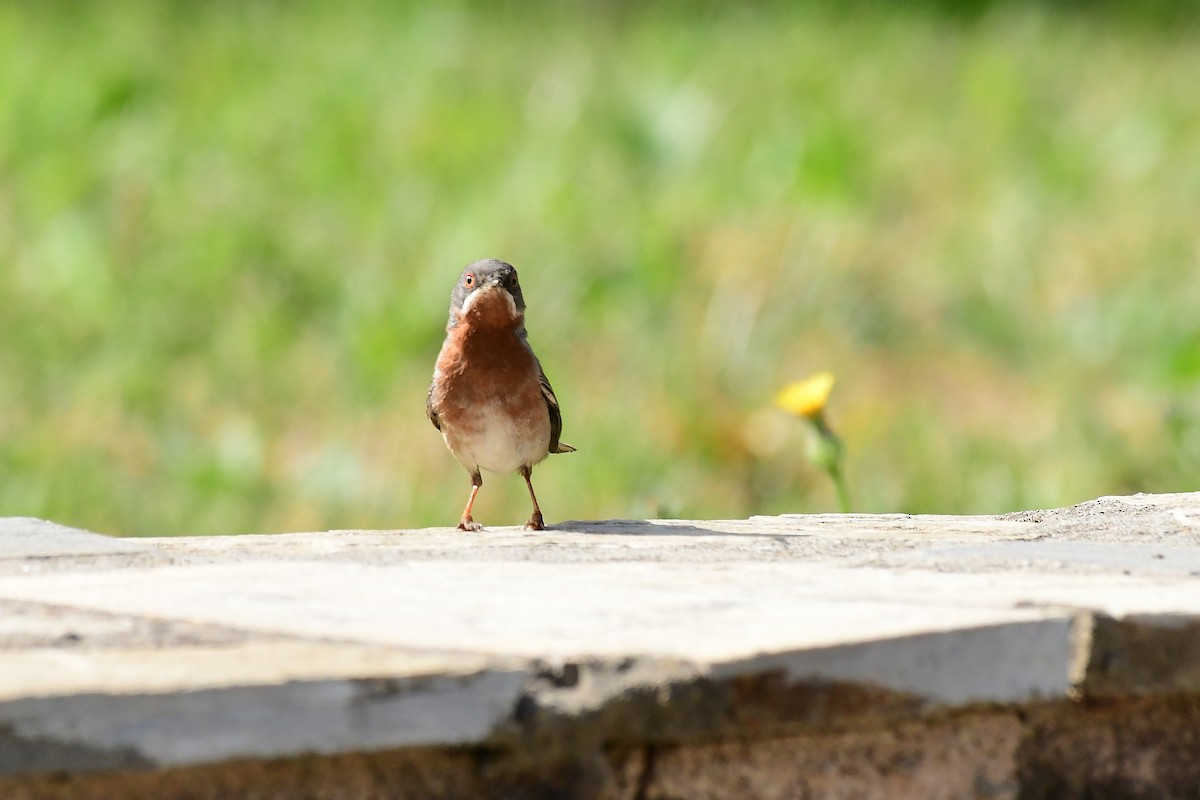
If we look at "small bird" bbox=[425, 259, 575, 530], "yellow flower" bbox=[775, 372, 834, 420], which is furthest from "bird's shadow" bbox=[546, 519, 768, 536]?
"yellow flower" bbox=[775, 372, 834, 420]

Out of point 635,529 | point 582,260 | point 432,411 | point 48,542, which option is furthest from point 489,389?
point 582,260

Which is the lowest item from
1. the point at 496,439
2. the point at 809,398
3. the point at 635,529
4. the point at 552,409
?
the point at 635,529

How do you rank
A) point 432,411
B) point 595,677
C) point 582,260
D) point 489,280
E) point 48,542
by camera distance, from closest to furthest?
point 595,677
point 48,542
point 489,280
point 432,411
point 582,260

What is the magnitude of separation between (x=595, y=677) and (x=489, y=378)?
5.24ft

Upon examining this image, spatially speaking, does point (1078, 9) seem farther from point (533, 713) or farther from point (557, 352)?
point (533, 713)

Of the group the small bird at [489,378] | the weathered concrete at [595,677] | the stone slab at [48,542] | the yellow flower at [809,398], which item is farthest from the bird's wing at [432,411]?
the weathered concrete at [595,677]

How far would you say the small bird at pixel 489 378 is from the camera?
3.29 m

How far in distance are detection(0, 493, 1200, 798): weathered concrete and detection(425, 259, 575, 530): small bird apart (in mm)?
932

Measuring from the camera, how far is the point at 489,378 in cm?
335

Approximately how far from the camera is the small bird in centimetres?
329

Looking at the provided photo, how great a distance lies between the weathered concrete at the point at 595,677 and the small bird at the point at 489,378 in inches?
36.7

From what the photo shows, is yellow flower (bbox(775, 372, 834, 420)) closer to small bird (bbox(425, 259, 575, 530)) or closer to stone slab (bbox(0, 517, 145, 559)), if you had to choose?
small bird (bbox(425, 259, 575, 530))

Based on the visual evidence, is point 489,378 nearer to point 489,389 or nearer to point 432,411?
point 489,389

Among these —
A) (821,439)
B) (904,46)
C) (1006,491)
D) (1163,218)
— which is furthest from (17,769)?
(904,46)
